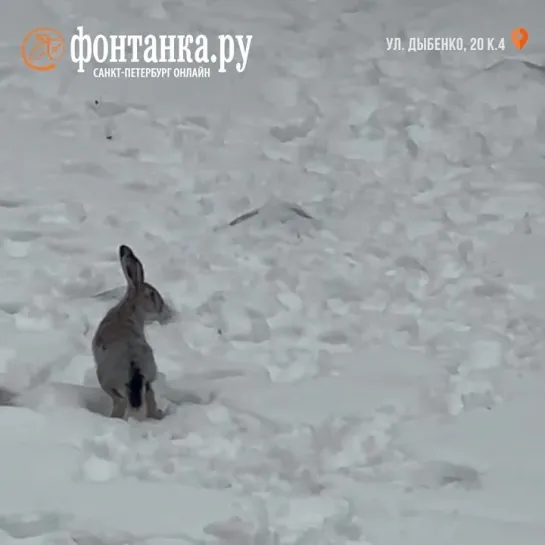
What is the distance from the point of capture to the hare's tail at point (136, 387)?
3434 mm

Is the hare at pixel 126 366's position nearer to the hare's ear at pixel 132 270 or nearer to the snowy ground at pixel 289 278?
the snowy ground at pixel 289 278

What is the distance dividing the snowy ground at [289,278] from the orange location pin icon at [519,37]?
2.0 inches

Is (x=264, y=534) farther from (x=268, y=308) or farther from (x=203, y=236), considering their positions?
(x=203, y=236)

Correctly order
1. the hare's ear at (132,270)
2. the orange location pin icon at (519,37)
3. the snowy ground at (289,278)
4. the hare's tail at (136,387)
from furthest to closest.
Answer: the orange location pin icon at (519,37), the hare's ear at (132,270), the hare's tail at (136,387), the snowy ground at (289,278)

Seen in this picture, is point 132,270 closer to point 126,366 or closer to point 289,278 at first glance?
point 126,366

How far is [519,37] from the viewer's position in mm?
7227

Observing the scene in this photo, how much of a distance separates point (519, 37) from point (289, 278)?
3328mm

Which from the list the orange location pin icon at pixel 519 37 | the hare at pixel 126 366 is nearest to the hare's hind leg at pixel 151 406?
the hare at pixel 126 366

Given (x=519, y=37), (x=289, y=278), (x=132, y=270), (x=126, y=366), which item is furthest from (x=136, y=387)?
(x=519, y=37)

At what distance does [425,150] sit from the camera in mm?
5996

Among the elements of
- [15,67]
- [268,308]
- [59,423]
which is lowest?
[59,423]

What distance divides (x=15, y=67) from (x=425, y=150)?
240 centimetres

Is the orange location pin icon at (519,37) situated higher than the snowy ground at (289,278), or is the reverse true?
the orange location pin icon at (519,37)

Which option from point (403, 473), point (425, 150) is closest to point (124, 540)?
point (403, 473)
